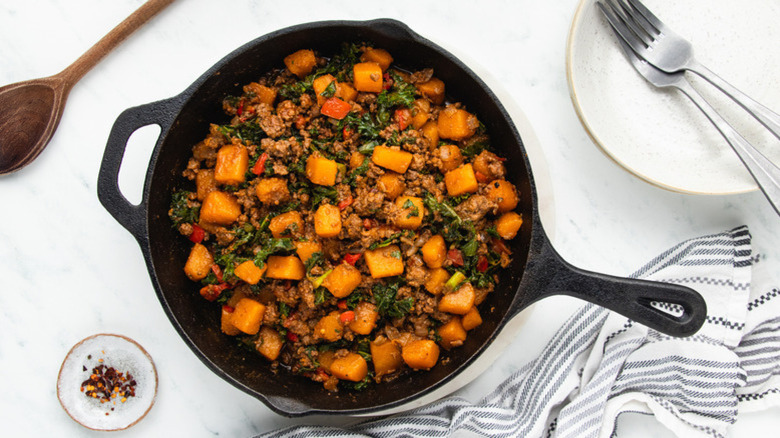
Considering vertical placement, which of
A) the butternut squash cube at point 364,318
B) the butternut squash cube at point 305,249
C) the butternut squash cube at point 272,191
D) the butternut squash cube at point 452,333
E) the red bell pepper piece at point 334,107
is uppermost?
the red bell pepper piece at point 334,107

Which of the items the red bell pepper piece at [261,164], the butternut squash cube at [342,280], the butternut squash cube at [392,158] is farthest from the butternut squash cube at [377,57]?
the butternut squash cube at [342,280]

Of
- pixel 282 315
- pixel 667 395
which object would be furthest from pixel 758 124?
pixel 282 315

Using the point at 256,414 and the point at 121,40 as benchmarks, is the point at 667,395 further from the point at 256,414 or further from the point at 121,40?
the point at 121,40

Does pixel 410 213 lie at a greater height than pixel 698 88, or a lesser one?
greater

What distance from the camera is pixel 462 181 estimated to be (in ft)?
10.9

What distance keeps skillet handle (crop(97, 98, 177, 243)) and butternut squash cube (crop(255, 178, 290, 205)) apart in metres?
0.58

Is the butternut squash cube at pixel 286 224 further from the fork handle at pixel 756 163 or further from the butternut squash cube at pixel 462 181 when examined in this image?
the fork handle at pixel 756 163

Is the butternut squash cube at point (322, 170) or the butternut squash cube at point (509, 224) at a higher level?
the butternut squash cube at point (322, 170)

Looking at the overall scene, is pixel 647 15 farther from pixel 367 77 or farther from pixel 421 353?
pixel 421 353

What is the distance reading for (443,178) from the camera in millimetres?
3475

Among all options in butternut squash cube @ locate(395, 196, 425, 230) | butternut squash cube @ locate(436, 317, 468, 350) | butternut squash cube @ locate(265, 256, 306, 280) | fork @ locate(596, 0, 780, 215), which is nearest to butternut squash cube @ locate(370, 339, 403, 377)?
butternut squash cube @ locate(436, 317, 468, 350)

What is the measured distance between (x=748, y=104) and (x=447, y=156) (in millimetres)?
1954

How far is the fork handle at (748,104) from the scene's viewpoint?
3.67 metres

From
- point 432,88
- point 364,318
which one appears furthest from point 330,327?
point 432,88
